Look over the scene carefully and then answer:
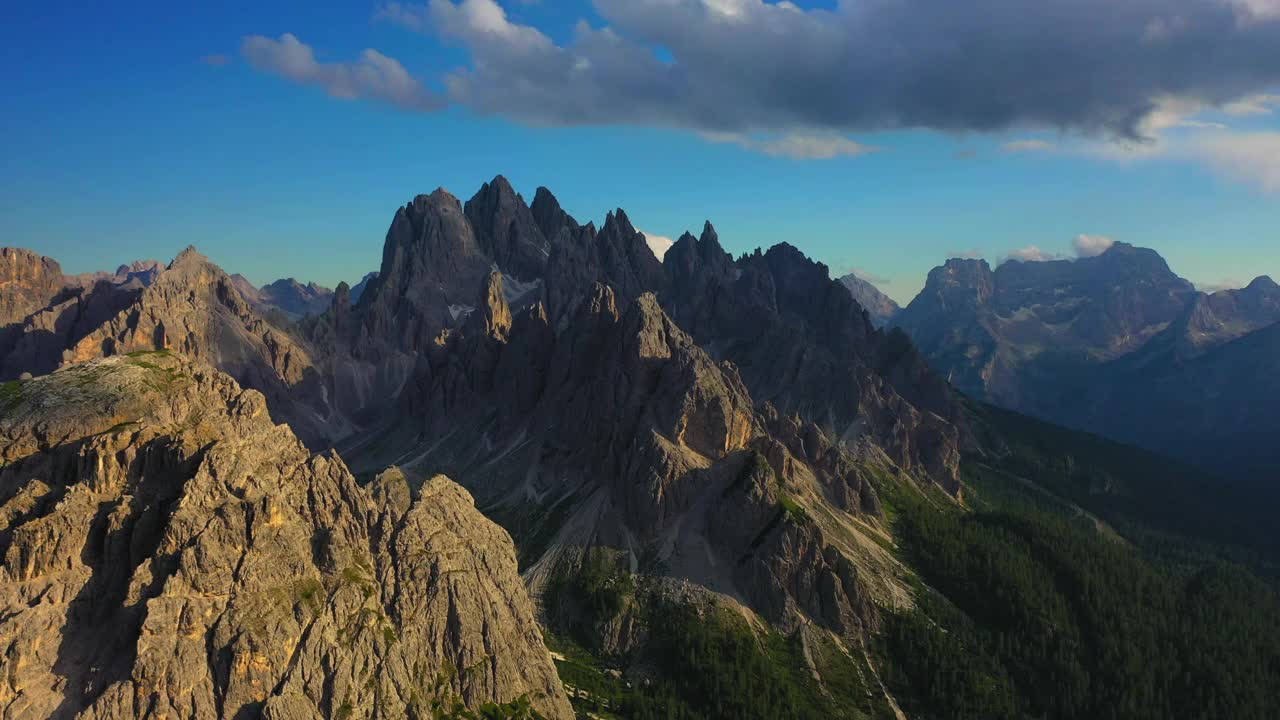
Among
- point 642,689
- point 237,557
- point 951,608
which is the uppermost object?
point 237,557

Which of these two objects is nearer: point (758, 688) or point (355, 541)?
point (355, 541)

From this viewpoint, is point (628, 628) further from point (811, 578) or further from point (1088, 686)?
point (1088, 686)

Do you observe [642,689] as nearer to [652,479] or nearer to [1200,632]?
[652,479]

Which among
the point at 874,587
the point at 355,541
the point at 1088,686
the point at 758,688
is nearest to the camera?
the point at 355,541

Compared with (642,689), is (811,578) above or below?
above

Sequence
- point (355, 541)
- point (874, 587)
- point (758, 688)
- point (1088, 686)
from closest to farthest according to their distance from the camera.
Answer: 1. point (355, 541)
2. point (758, 688)
3. point (1088, 686)
4. point (874, 587)

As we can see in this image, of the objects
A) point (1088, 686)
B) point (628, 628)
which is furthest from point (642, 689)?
point (1088, 686)

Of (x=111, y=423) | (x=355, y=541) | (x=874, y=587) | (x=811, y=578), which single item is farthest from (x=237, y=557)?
(x=874, y=587)
